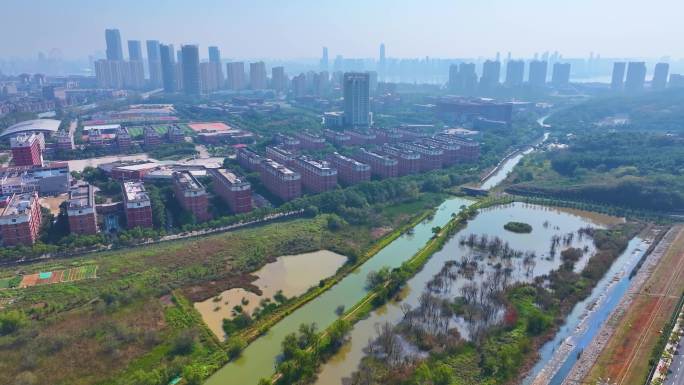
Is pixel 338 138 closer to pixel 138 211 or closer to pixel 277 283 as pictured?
pixel 138 211

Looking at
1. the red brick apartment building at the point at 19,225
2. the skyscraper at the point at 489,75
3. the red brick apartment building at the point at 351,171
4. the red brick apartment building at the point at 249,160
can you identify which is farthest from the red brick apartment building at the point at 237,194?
the skyscraper at the point at 489,75

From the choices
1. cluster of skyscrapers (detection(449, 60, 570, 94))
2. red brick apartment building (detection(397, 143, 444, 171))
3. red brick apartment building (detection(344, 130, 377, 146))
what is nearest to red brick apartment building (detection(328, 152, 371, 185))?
red brick apartment building (detection(397, 143, 444, 171))

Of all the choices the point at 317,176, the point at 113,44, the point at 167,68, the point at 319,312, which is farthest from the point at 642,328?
the point at 113,44

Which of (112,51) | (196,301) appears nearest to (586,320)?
(196,301)

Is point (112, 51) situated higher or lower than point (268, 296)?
higher

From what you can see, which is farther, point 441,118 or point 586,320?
point 441,118

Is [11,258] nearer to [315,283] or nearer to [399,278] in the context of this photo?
[315,283]
